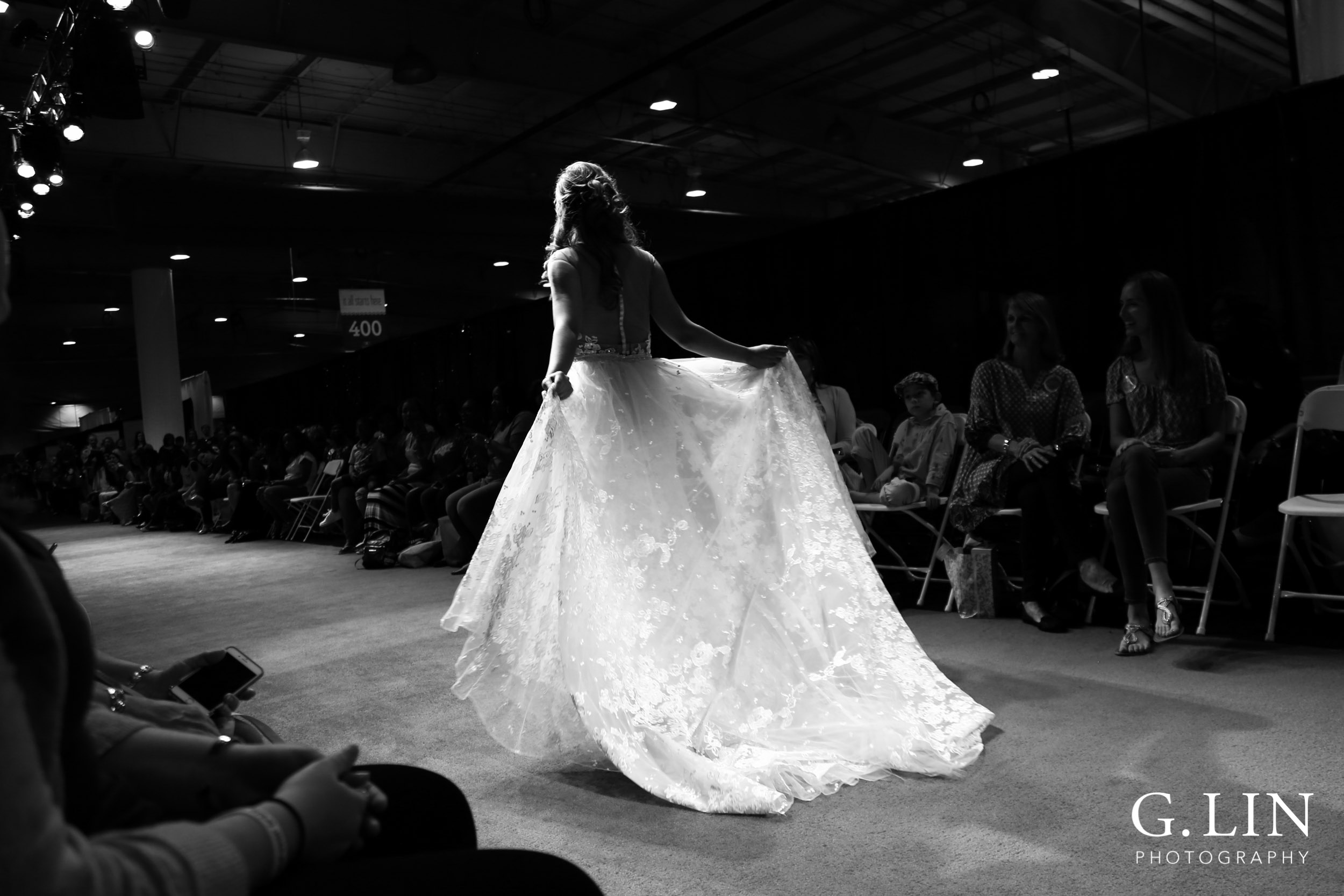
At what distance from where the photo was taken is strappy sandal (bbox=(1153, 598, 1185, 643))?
3131 mm

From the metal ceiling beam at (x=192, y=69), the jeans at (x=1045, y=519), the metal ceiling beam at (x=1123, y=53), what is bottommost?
the jeans at (x=1045, y=519)

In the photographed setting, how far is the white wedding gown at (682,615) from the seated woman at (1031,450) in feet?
4.20

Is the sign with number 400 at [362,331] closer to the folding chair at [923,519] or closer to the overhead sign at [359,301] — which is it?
the overhead sign at [359,301]

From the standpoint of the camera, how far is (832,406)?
4871 millimetres

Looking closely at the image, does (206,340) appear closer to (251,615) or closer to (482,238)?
(482,238)

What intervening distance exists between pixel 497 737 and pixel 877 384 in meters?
4.95

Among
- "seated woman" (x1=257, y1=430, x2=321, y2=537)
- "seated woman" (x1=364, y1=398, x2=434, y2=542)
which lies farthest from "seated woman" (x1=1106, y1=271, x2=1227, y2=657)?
"seated woman" (x1=257, y1=430, x2=321, y2=537)

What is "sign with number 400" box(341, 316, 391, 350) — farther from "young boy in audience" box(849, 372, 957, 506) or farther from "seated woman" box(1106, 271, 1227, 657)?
"seated woman" box(1106, 271, 1227, 657)

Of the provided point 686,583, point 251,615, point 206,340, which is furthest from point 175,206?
point 206,340

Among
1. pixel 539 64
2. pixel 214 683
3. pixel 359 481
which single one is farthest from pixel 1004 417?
pixel 539 64

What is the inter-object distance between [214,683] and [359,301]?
12.3 meters

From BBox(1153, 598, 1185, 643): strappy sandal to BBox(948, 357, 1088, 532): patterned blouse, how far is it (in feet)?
2.62

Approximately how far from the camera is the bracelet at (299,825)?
2.40 ft

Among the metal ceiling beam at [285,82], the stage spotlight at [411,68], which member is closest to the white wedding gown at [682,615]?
the stage spotlight at [411,68]
